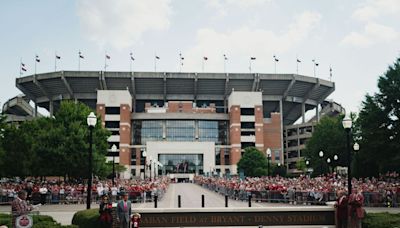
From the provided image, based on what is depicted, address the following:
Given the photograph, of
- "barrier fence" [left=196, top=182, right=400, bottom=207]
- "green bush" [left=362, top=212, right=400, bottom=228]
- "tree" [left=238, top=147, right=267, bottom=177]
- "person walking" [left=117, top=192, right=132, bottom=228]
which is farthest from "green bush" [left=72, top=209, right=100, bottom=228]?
"tree" [left=238, top=147, right=267, bottom=177]

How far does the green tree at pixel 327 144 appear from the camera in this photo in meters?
73.0

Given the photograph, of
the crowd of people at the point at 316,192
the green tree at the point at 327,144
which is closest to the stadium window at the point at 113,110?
the green tree at the point at 327,144

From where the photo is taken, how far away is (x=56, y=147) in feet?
146

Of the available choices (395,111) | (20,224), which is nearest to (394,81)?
(395,111)

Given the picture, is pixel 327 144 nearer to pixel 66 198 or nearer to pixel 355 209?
pixel 66 198

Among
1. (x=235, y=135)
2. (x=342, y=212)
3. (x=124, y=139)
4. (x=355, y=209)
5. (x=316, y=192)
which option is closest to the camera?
(x=355, y=209)

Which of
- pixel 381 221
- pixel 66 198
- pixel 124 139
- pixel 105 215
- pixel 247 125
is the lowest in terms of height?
pixel 66 198

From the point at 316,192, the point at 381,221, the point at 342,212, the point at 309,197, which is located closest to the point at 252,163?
the point at 309,197

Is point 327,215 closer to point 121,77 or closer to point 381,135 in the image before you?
point 381,135

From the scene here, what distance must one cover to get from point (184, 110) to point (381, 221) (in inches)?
4090

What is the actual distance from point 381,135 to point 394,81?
17.9 feet

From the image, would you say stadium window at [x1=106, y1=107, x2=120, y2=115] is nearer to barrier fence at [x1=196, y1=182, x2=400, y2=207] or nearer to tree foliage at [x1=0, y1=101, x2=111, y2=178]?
tree foliage at [x1=0, y1=101, x2=111, y2=178]

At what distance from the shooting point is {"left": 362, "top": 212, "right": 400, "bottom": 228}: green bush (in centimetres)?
1277

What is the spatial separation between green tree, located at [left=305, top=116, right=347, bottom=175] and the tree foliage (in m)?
37.9
